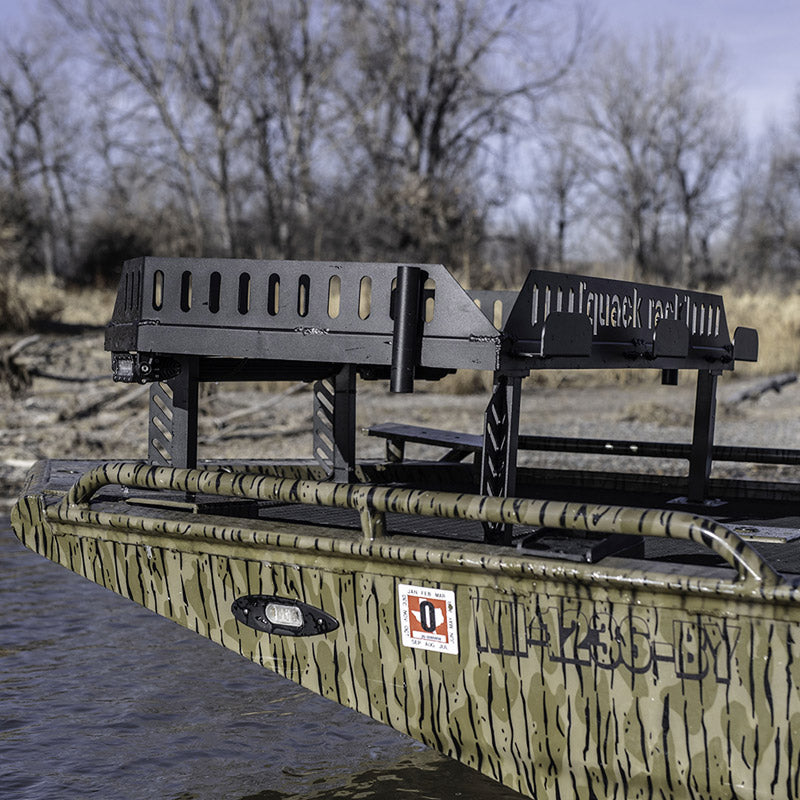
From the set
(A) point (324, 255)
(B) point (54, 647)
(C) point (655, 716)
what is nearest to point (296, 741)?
(B) point (54, 647)

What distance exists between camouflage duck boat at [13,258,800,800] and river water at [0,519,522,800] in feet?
3.37

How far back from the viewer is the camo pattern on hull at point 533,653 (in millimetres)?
2982

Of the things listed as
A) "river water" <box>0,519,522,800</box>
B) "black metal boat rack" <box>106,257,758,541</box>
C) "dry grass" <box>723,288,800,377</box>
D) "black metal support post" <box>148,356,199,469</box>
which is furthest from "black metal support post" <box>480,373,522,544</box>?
"dry grass" <box>723,288,800,377</box>

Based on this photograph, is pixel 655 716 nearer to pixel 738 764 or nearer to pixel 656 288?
pixel 738 764

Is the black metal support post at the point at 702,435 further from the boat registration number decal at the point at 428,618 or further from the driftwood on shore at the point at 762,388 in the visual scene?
the driftwood on shore at the point at 762,388

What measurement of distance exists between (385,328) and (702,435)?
210 centimetres

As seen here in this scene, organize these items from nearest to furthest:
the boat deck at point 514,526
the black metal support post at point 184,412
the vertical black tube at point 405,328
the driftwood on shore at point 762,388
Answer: the boat deck at point 514,526
the vertical black tube at point 405,328
the black metal support post at point 184,412
the driftwood on shore at point 762,388

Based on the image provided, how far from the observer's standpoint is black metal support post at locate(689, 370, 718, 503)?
199 inches

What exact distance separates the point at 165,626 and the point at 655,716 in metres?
4.39

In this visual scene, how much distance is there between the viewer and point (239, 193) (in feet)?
116

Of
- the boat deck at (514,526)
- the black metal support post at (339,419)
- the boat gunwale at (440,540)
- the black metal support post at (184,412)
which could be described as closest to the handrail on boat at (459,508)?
the boat gunwale at (440,540)

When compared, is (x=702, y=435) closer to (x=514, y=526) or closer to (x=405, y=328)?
(x=514, y=526)

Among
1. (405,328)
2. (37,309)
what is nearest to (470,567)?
(405,328)

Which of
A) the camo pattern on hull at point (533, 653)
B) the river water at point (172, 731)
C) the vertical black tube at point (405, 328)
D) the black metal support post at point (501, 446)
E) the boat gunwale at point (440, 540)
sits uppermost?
the vertical black tube at point (405, 328)
